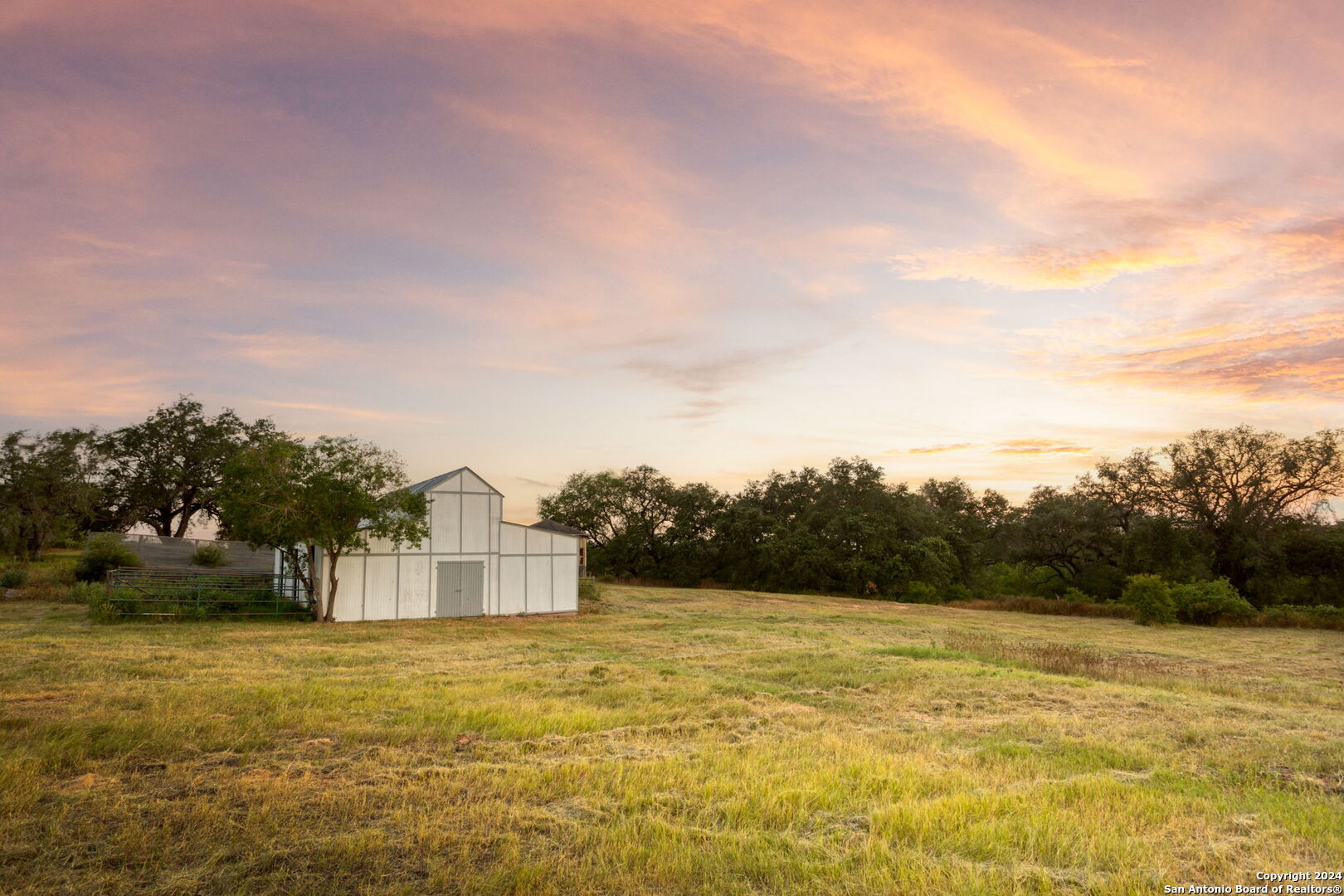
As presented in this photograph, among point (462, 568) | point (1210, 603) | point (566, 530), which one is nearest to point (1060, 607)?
point (1210, 603)

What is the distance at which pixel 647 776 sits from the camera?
8.03 meters

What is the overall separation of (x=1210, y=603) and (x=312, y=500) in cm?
3942

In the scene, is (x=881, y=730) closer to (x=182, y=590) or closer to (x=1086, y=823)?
(x=1086, y=823)

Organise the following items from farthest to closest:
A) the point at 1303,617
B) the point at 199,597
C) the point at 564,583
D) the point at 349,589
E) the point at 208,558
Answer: the point at 208,558 < the point at 1303,617 < the point at 564,583 < the point at 349,589 < the point at 199,597

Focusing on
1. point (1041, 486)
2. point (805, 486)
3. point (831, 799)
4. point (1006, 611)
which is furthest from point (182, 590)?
point (1041, 486)

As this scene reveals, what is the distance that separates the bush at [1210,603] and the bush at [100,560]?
1967 inches

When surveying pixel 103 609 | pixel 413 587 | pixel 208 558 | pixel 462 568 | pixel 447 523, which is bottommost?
pixel 103 609

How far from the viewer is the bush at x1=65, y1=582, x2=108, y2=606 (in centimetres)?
2502

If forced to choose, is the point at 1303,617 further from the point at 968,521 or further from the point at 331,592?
the point at 331,592

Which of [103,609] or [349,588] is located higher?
[349,588]

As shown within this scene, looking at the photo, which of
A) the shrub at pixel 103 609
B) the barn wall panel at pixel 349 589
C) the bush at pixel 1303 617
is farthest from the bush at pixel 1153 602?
the shrub at pixel 103 609

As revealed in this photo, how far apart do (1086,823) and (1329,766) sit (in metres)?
4.79

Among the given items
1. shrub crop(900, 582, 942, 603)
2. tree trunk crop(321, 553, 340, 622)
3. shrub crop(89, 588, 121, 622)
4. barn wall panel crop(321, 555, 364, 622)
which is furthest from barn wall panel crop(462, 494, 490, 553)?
shrub crop(900, 582, 942, 603)

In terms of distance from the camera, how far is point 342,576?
28.0 meters
